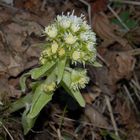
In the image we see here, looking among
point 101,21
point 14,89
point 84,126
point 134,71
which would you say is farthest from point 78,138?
point 101,21

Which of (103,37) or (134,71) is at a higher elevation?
(103,37)

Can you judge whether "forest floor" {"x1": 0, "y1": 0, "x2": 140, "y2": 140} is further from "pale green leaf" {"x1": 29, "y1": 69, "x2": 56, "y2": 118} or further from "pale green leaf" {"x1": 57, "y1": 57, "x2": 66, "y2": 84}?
"pale green leaf" {"x1": 57, "y1": 57, "x2": 66, "y2": 84}

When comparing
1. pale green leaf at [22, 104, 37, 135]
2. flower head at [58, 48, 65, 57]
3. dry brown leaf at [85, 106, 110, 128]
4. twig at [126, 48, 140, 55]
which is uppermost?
flower head at [58, 48, 65, 57]

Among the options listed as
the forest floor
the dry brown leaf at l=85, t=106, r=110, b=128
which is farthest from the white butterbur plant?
the dry brown leaf at l=85, t=106, r=110, b=128

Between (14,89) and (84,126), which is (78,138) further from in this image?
(14,89)

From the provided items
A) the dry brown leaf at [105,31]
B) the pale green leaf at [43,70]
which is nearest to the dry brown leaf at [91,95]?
the dry brown leaf at [105,31]

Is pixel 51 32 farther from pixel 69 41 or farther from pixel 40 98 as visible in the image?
pixel 40 98
